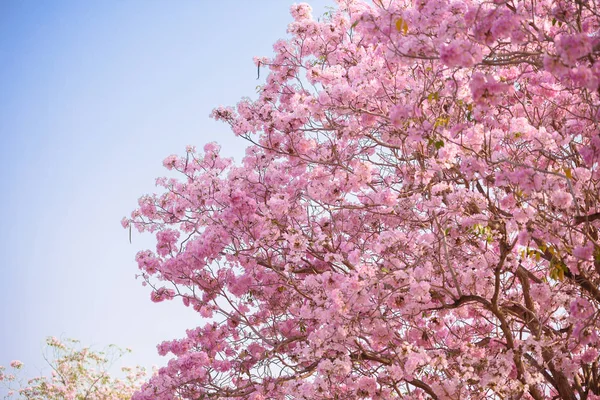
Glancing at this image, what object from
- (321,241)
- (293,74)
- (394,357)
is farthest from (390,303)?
(293,74)

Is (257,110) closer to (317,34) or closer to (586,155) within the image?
(317,34)

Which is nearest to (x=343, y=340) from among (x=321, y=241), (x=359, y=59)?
(x=321, y=241)

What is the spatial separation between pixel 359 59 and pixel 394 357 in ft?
11.4

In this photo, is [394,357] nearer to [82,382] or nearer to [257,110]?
[257,110]

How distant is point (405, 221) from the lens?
6.39 metres

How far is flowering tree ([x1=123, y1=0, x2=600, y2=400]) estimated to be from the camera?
16.0 ft

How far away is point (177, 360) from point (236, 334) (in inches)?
30.9

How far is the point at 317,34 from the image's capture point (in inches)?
298

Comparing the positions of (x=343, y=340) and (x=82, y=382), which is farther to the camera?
(x=82, y=382)

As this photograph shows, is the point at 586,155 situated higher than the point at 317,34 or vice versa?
the point at 317,34

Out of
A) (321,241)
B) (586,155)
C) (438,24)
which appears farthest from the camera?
(321,241)

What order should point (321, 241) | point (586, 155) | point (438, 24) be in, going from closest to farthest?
point (586, 155) < point (438, 24) < point (321, 241)

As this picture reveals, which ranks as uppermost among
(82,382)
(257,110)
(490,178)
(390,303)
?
(82,382)

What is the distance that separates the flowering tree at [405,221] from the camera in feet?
16.0
